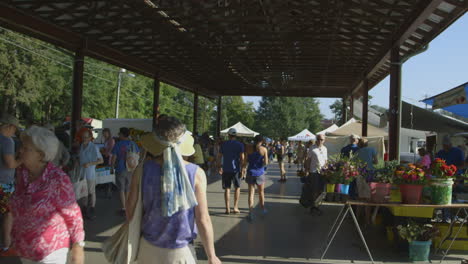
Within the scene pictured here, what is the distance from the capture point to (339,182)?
6234mm

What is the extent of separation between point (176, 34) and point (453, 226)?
28.9 feet

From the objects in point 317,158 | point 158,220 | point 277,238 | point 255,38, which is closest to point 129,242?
point 158,220

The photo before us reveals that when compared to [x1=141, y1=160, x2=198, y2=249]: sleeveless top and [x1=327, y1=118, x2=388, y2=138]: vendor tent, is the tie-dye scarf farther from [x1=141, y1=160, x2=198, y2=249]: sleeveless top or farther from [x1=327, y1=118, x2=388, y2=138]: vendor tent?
[x1=327, y1=118, x2=388, y2=138]: vendor tent

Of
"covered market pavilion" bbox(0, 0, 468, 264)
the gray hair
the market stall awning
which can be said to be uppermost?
"covered market pavilion" bbox(0, 0, 468, 264)

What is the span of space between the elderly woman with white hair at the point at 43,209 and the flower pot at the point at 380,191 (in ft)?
13.9

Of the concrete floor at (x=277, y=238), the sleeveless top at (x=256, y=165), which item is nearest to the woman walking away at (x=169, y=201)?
the concrete floor at (x=277, y=238)

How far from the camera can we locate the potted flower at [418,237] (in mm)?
6031

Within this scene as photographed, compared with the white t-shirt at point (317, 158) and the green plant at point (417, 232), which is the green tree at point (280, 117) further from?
the green plant at point (417, 232)

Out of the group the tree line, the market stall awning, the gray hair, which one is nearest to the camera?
the gray hair

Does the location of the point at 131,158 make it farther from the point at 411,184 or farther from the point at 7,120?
the point at 411,184

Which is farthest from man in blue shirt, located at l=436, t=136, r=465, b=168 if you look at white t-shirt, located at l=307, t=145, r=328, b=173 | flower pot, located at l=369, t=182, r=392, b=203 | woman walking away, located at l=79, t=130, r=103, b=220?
woman walking away, located at l=79, t=130, r=103, b=220

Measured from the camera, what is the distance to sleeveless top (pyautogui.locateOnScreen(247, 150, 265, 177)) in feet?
29.5

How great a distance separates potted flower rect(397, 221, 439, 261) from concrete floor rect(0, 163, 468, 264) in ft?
0.71

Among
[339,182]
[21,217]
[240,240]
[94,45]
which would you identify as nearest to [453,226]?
[339,182]
